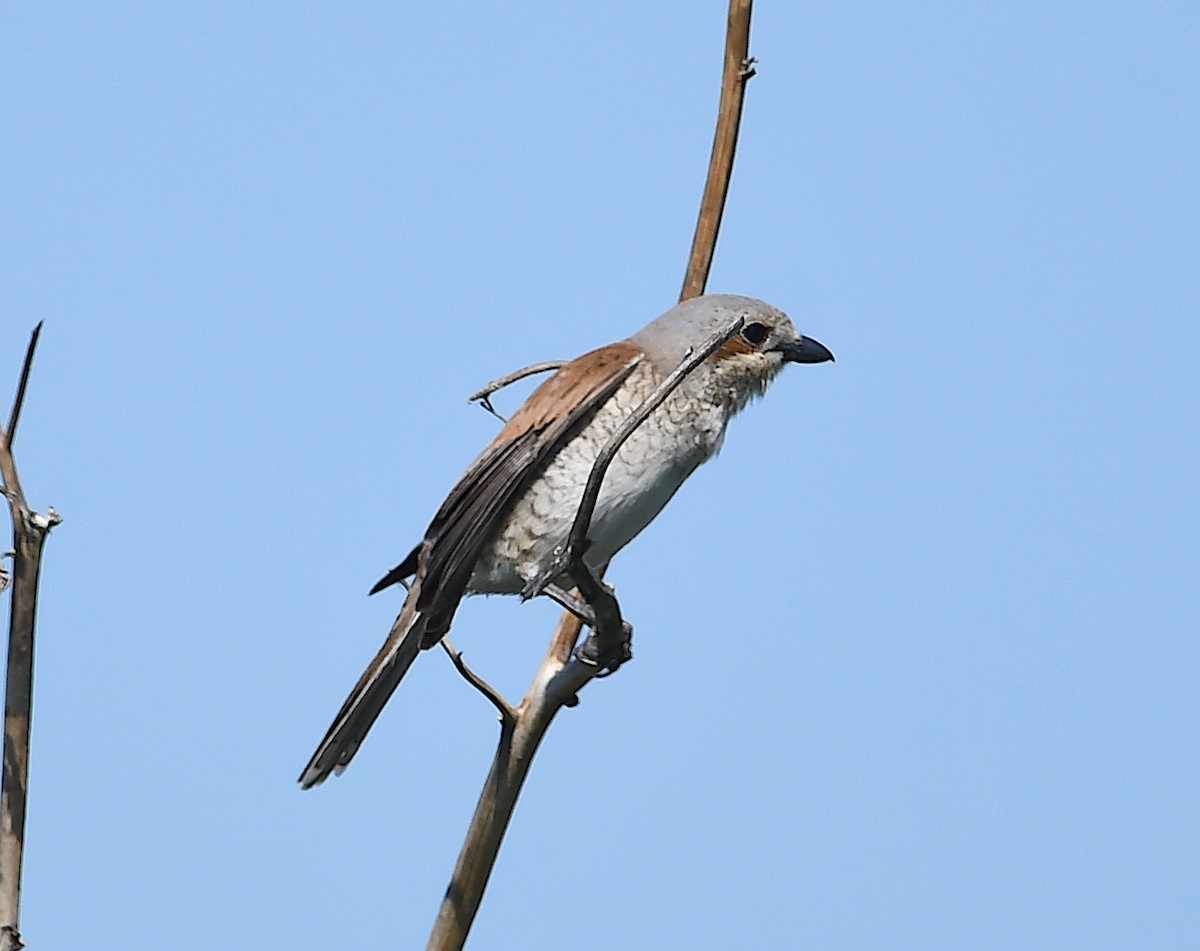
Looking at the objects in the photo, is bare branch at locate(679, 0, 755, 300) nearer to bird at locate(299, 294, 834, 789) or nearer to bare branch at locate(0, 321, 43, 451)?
bird at locate(299, 294, 834, 789)

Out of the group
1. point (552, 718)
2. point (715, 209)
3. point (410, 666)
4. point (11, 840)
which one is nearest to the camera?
point (11, 840)

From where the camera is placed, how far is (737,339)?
15.4 feet

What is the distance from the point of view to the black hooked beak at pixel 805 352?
485 cm

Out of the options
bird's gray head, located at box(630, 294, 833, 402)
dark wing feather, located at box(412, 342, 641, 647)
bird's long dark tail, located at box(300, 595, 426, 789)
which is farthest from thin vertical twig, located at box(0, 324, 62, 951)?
bird's gray head, located at box(630, 294, 833, 402)

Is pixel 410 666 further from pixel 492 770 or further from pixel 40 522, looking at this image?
pixel 40 522

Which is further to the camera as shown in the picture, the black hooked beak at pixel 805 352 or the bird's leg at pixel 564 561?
the black hooked beak at pixel 805 352

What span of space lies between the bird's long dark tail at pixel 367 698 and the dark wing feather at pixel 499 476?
0.05 m

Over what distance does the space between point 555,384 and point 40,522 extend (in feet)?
5.84

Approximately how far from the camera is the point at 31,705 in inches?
116

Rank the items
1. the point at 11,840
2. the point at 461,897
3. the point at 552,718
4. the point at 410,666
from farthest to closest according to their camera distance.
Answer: the point at 410,666, the point at 552,718, the point at 461,897, the point at 11,840

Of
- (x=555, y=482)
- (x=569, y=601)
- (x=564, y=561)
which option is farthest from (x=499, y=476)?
(x=564, y=561)

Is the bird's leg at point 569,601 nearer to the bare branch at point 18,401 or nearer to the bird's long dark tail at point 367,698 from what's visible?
the bird's long dark tail at point 367,698

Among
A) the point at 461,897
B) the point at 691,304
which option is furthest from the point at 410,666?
the point at 691,304

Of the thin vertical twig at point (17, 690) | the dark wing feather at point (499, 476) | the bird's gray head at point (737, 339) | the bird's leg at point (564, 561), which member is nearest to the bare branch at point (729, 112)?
the bird's gray head at point (737, 339)
